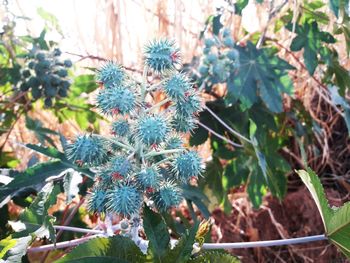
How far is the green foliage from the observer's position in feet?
2.81

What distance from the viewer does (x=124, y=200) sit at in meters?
0.75

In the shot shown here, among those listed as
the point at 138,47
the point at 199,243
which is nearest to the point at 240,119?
the point at 138,47

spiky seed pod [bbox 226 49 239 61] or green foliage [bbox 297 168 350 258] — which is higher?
spiky seed pod [bbox 226 49 239 61]

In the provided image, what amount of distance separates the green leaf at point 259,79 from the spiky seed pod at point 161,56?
987mm

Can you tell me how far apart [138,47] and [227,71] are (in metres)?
0.46

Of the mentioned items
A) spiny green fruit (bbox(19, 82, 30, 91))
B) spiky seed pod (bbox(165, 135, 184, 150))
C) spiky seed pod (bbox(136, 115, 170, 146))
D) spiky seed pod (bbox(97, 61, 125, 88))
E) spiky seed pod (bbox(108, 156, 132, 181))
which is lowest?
spiky seed pod (bbox(108, 156, 132, 181))

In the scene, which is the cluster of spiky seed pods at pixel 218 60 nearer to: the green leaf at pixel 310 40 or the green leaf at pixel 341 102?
the green leaf at pixel 310 40

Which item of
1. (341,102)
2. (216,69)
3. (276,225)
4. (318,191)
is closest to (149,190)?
(318,191)

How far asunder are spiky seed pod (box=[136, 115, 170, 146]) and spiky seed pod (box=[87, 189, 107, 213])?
0.10 metres

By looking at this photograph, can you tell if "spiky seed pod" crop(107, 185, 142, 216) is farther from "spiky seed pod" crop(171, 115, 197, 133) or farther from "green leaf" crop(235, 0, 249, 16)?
"green leaf" crop(235, 0, 249, 16)

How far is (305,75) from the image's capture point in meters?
2.39

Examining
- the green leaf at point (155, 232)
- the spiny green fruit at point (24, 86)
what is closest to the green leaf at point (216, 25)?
Result: the spiny green fruit at point (24, 86)

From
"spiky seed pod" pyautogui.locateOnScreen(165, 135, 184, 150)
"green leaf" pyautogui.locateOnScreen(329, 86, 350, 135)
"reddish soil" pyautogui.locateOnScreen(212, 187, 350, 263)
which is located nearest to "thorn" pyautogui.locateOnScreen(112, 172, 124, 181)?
"spiky seed pod" pyautogui.locateOnScreen(165, 135, 184, 150)

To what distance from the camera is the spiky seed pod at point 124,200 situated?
754 millimetres
